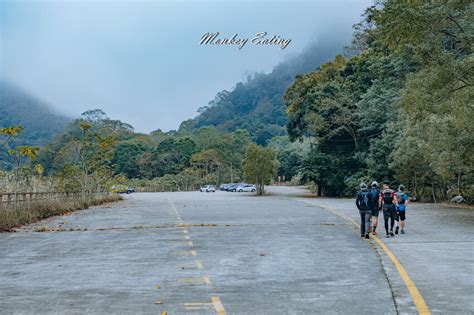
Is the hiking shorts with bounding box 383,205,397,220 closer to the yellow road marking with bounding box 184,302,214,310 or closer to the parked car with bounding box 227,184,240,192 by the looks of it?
the yellow road marking with bounding box 184,302,214,310

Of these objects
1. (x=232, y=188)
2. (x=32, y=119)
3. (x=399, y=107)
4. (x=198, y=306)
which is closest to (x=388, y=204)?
(x=198, y=306)

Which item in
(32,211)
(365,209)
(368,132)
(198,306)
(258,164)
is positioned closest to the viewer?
(198,306)

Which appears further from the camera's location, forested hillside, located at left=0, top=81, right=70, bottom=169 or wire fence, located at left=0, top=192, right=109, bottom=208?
forested hillside, located at left=0, top=81, right=70, bottom=169

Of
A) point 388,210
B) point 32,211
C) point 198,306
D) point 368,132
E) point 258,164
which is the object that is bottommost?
point 198,306

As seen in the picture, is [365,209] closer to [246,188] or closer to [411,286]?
[411,286]

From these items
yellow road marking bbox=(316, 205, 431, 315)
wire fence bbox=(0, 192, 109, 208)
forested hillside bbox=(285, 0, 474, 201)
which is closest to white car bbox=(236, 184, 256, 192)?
forested hillside bbox=(285, 0, 474, 201)

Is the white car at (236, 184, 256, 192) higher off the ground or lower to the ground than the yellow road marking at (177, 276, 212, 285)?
higher

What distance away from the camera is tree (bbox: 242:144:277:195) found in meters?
69.1

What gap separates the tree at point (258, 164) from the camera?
6906 cm

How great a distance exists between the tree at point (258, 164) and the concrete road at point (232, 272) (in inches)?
1987

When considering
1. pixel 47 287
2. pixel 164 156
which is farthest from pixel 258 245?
pixel 164 156

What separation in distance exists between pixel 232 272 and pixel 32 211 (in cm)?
1656

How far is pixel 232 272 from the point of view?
10555 mm

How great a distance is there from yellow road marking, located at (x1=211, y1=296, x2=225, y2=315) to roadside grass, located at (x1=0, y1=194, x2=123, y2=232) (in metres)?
13.9
